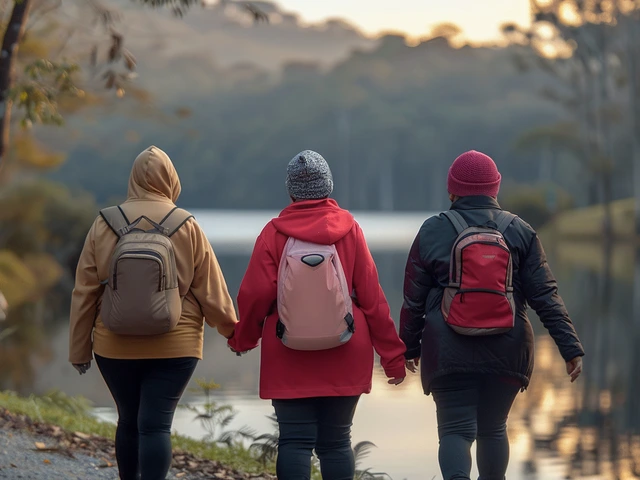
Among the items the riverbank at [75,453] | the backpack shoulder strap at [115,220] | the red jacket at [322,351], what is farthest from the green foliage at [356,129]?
the backpack shoulder strap at [115,220]

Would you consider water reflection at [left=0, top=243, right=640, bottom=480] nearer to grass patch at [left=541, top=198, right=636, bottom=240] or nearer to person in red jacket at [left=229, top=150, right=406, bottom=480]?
person in red jacket at [left=229, top=150, right=406, bottom=480]

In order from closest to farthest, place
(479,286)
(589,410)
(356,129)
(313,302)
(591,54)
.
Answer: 1. (313,302)
2. (479,286)
3. (589,410)
4. (591,54)
5. (356,129)

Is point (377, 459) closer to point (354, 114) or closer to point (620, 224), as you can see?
point (620, 224)

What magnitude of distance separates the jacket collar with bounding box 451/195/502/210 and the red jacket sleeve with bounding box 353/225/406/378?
46 cm

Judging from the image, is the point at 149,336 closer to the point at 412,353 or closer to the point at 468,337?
the point at 412,353

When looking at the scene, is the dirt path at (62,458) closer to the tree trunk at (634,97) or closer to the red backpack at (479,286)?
the red backpack at (479,286)

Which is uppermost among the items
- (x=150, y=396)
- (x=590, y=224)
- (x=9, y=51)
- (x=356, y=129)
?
(x=356, y=129)

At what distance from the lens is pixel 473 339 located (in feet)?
14.2

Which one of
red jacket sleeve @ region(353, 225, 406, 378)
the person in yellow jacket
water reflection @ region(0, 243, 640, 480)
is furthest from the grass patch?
the person in yellow jacket

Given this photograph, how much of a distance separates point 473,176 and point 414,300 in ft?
1.90

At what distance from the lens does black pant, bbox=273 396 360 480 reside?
4277 mm

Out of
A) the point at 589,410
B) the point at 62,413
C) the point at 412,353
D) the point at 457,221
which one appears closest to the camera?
the point at 457,221

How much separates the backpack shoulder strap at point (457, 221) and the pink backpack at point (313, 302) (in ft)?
1.72

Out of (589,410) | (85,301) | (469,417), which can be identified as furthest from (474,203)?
(589,410)
